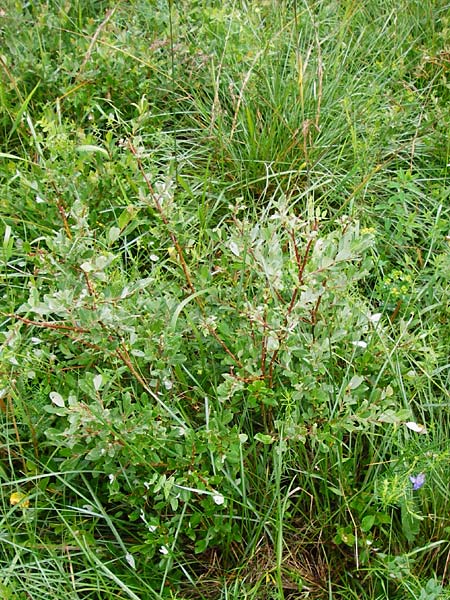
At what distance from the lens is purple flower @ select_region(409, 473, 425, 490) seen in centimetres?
186

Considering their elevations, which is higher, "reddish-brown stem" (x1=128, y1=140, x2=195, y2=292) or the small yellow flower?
"reddish-brown stem" (x1=128, y1=140, x2=195, y2=292)

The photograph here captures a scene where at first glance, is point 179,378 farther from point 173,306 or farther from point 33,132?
point 33,132

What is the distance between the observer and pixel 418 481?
1.86 meters

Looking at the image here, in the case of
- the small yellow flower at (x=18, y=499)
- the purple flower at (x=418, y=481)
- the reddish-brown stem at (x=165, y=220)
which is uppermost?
the reddish-brown stem at (x=165, y=220)

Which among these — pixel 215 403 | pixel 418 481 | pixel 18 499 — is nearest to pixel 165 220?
pixel 215 403

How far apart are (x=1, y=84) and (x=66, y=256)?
1326 millimetres

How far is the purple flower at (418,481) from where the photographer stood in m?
1.86

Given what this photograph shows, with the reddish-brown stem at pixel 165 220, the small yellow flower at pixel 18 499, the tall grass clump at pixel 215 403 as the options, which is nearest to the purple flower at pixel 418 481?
the tall grass clump at pixel 215 403

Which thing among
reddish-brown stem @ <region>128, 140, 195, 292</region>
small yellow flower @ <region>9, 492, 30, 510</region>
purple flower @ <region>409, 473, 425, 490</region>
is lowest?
small yellow flower @ <region>9, 492, 30, 510</region>

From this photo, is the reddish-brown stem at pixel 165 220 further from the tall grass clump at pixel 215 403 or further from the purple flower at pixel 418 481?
the purple flower at pixel 418 481

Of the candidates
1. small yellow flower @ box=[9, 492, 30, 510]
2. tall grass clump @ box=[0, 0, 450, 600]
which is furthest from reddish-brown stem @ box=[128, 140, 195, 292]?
small yellow flower @ box=[9, 492, 30, 510]

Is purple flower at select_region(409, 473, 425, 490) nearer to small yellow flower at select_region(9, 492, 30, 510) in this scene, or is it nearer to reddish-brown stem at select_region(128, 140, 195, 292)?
reddish-brown stem at select_region(128, 140, 195, 292)

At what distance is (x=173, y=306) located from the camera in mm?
1965

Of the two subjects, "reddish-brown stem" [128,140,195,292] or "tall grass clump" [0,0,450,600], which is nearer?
"tall grass clump" [0,0,450,600]
